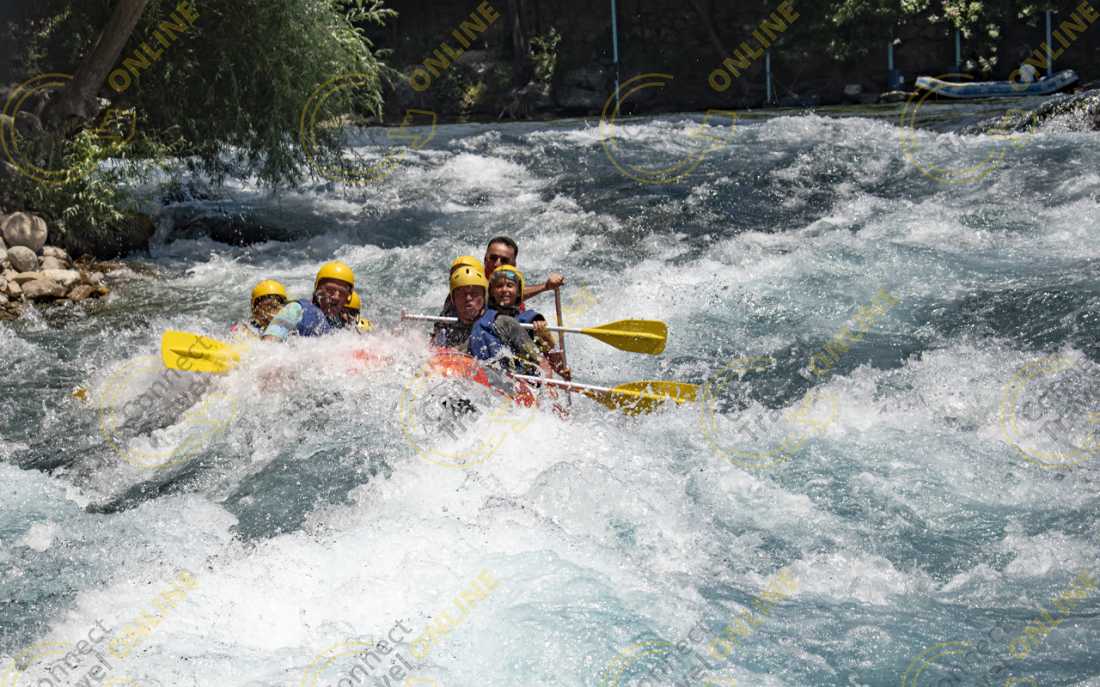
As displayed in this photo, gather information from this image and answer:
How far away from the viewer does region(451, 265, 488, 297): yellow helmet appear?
21.3 feet

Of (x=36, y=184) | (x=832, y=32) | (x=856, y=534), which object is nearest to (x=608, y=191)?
(x=36, y=184)

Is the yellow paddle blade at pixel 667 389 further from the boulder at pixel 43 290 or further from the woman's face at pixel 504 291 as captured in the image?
the boulder at pixel 43 290

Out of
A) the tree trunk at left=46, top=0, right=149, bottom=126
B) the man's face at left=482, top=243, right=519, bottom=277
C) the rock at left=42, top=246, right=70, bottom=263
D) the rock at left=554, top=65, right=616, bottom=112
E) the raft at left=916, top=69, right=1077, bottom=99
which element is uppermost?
the tree trunk at left=46, top=0, right=149, bottom=126

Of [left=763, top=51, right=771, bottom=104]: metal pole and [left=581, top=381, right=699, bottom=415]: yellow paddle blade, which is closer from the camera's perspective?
[left=581, top=381, right=699, bottom=415]: yellow paddle blade

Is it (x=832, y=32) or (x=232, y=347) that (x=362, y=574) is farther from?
(x=832, y=32)

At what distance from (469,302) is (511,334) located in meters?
0.35

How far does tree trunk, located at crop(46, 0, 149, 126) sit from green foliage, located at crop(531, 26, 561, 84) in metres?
16.4

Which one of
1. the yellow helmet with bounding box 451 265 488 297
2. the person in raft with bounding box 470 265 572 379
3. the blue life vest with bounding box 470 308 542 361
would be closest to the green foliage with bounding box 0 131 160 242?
the yellow helmet with bounding box 451 265 488 297

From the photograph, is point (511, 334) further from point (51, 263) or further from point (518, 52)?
point (518, 52)

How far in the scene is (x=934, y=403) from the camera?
255 inches

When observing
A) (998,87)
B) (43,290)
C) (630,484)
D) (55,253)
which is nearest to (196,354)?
(630,484)

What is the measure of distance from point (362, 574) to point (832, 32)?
72.4 feet

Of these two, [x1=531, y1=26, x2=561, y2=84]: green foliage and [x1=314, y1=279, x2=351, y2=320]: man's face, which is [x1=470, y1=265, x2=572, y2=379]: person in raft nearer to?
[x1=314, y1=279, x2=351, y2=320]: man's face

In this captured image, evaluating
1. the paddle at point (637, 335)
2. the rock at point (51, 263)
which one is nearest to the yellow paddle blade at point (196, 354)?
the paddle at point (637, 335)
